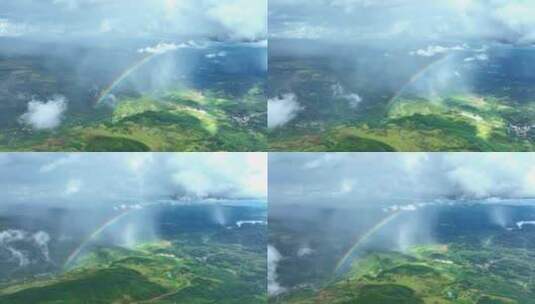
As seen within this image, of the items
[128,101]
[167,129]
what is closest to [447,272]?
[167,129]

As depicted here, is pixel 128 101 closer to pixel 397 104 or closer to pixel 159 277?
pixel 159 277

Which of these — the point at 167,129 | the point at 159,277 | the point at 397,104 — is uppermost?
the point at 397,104

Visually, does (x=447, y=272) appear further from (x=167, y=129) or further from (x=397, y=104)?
(x=167, y=129)

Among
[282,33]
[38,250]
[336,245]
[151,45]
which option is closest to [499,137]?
[336,245]

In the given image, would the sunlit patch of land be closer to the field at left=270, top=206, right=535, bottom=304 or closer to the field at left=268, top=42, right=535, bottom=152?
the field at left=270, top=206, right=535, bottom=304

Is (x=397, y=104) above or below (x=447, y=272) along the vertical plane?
above

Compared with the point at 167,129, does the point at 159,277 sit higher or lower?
lower

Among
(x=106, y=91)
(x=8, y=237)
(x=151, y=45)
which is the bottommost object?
(x=8, y=237)

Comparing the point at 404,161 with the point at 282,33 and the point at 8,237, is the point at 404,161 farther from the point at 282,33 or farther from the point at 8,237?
the point at 8,237

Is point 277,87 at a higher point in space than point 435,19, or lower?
lower

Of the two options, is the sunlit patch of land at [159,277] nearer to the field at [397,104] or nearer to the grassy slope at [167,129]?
the grassy slope at [167,129]

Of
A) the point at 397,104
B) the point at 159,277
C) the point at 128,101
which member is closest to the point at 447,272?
the point at 397,104
